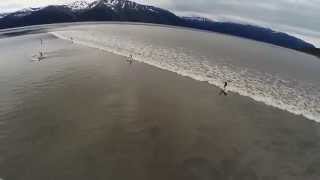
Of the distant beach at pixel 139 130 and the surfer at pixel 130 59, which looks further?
the surfer at pixel 130 59

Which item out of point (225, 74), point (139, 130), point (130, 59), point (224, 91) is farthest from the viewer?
point (130, 59)

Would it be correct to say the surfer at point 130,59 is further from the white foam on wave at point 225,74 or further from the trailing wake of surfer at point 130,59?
the white foam on wave at point 225,74

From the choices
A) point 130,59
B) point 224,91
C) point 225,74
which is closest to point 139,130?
point 224,91

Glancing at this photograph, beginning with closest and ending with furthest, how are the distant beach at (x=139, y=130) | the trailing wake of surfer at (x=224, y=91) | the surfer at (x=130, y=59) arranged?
1. the distant beach at (x=139, y=130)
2. the trailing wake of surfer at (x=224, y=91)
3. the surfer at (x=130, y=59)

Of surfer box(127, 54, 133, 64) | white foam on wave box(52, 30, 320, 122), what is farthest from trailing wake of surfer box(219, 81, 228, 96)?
surfer box(127, 54, 133, 64)

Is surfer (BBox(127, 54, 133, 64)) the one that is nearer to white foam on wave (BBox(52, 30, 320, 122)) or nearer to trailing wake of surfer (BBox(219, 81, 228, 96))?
white foam on wave (BBox(52, 30, 320, 122))

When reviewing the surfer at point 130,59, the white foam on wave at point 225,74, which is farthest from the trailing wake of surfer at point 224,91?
the surfer at point 130,59

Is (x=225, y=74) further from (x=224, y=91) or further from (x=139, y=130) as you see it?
Result: (x=139, y=130)

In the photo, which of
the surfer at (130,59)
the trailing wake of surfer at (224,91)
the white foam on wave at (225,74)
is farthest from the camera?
the surfer at (130,59)

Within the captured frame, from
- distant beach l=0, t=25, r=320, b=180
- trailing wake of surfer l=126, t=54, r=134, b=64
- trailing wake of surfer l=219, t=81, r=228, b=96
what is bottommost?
distant beach l=0, t=25, r=320, b=180
